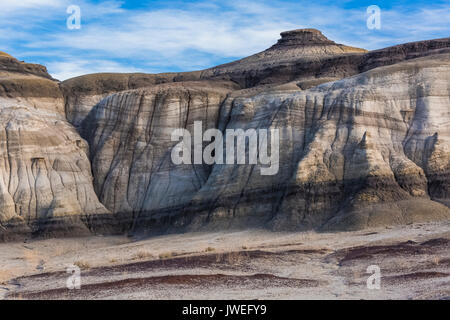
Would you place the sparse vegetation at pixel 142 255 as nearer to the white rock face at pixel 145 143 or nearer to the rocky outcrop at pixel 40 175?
the white rock face at pixel 145 143

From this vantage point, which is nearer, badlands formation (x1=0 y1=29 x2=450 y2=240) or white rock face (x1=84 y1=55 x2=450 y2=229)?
white rock face (x1=84 y1=55 x2=450 y2=229)

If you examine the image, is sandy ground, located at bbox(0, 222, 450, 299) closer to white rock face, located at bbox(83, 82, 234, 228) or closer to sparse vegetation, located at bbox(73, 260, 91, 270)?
sparse vegetation, located at bbox(73, 260, 91, 270)

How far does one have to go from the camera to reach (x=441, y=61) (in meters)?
43.4

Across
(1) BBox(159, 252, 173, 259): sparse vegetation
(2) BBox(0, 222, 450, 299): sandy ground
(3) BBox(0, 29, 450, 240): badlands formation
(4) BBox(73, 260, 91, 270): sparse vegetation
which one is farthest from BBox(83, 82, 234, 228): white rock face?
(4) BBox(73, 260, 91, 270): sparse vegetation

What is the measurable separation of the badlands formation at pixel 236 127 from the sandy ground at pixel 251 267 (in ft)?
9.98

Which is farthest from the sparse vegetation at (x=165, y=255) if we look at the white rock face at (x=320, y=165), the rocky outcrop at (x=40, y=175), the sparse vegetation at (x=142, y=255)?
the rocky outcrop at (x=40, y=175)

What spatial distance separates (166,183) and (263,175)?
8.63 meters

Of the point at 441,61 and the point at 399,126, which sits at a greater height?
the point at 441,61

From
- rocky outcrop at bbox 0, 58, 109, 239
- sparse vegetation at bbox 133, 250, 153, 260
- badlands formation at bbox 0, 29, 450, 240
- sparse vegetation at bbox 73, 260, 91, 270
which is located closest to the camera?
sparse vegetation at bbox 73, 260, 91, 270

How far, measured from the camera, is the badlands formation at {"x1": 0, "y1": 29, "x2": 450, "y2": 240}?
1554 inches

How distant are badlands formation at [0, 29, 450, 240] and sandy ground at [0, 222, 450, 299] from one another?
3.04 m

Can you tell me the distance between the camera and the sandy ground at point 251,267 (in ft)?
71.3
